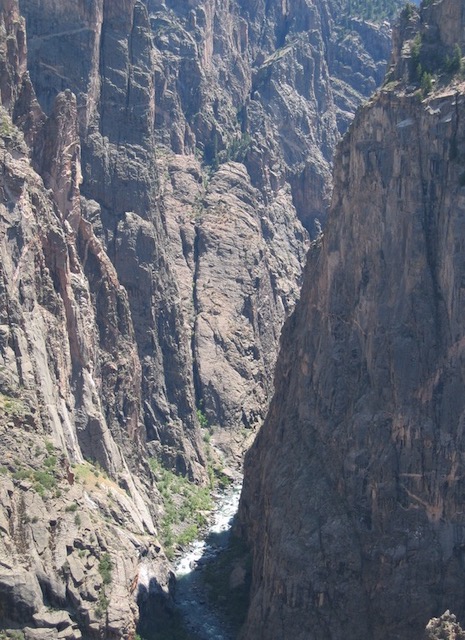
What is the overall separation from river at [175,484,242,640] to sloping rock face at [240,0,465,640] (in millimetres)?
4922

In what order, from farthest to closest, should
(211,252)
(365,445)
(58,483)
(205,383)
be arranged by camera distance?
1. (211,252)
2. (205,383)
3. (365,445)
4. (58,483)

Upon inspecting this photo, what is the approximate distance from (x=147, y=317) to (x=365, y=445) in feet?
191

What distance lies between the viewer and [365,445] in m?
114

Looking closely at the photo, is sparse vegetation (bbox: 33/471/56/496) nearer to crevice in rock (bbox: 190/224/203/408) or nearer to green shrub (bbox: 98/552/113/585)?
green shrub (bbox: 98/552/113/585)

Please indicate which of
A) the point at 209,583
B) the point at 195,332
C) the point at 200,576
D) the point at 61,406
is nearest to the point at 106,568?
the point at 61,406

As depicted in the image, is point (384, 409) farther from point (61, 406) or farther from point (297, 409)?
point (61, 406)

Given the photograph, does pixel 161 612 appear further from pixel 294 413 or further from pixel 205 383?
pixel 205 383

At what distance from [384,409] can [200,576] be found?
30.5m

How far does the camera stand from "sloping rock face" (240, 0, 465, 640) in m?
110

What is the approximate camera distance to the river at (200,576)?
404 feet

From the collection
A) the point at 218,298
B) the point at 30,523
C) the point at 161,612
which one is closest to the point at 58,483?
the point at 30,523

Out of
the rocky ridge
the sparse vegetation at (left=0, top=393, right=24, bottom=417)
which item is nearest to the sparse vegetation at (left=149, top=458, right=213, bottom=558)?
the rocky ridge

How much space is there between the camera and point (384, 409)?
375 ft

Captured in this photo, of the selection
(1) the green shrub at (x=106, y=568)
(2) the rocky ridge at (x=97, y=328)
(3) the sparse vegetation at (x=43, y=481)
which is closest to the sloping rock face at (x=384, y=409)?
(2) the rocky ridge at (x=97, y=328)
